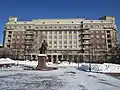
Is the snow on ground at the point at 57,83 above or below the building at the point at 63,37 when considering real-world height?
below

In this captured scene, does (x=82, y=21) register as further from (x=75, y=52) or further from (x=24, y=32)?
(x=24, y=32)

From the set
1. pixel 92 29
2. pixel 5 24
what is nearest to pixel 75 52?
pixel 92 29

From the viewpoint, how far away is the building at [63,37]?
104 m

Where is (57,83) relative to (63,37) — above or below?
below

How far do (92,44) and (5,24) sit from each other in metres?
54.9

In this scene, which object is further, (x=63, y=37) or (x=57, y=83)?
(x=63, y=37)

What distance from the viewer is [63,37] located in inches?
4454

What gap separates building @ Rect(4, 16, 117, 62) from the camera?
10369 cm

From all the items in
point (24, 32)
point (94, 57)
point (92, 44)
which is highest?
point (24, 32)

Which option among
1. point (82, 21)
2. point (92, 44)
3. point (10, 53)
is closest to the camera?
point (10, 53)

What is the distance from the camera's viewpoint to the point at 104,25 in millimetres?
109062

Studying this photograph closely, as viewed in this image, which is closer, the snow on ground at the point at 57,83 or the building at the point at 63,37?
the snow on ground at the point at 57,83

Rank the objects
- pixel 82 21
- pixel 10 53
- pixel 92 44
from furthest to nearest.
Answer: pixel 82 21 < pixel 92 44 < pixel 10 53

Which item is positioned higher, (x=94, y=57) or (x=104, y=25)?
(x=104, y=25)
